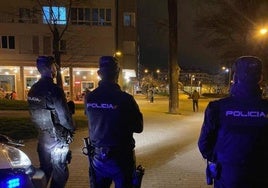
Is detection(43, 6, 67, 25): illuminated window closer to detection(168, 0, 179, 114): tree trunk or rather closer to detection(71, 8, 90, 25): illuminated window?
detection(71, 8, 90, 25): illuminated window

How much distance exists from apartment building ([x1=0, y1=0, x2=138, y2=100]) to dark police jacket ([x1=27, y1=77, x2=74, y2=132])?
37790 millimetres

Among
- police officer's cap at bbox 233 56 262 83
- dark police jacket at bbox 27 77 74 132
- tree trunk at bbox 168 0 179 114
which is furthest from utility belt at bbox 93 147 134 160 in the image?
tree trunk at bbox 168 0 179 114

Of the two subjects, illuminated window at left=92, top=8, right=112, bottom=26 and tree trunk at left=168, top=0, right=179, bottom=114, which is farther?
illuminated window at left=92, top=8, right=112, bottom=26

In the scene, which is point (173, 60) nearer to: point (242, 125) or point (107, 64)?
point (107, 64)

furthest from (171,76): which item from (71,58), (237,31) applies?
(71,58)

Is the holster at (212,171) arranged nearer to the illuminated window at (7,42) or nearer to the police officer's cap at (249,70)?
the police officer's cap at (249,70)

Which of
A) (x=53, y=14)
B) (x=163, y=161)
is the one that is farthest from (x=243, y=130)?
(x=53, y=14)

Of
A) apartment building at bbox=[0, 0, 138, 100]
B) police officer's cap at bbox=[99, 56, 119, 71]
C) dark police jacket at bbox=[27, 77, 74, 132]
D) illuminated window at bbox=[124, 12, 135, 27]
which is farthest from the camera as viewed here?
illuminated window at bbox=[124, 12, 135, 27]

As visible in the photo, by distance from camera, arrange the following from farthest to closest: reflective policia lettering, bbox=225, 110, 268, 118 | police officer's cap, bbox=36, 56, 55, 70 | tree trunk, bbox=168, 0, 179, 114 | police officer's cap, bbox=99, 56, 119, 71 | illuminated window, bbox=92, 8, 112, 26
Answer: illuminated window, bbox=92, 8, 112, 26 → tree trunk, bbox=168, 0, 179, 114 → police officer's cap, bbox=36, 56, 55, 70 → police officer's cap, bbox=99, 56, 119, 71 → reflective policia lettering, bbox=225, 110, 268, 118

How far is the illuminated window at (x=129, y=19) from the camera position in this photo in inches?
1891

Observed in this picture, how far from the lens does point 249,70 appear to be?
366cm

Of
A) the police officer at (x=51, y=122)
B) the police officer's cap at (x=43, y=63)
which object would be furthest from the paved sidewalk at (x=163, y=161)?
the police officer's cap at (x=43, y=63)

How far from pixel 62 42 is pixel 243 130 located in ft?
135

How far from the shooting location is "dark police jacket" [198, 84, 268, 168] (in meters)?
3.59
